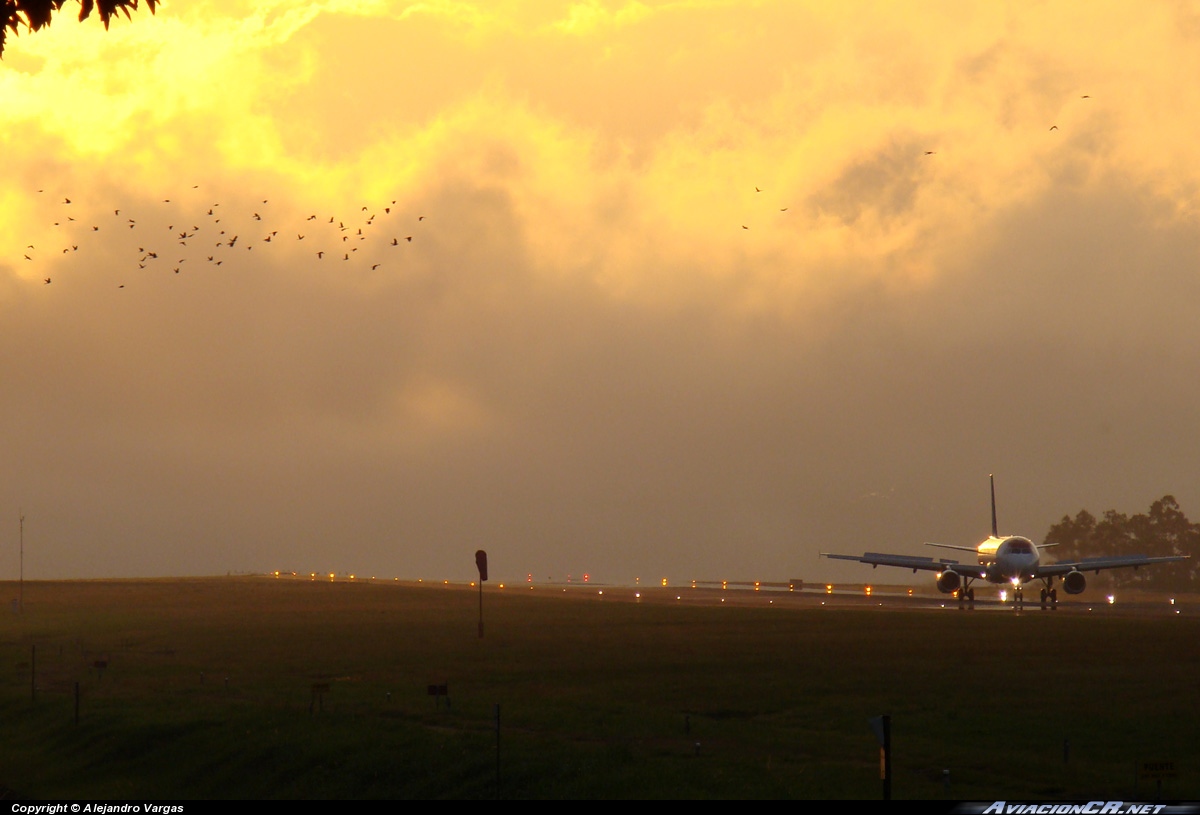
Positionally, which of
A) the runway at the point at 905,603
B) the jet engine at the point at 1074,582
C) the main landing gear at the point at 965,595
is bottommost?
the runway at the point at 905,603

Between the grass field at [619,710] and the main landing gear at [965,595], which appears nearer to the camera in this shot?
the grass field at [619,710]

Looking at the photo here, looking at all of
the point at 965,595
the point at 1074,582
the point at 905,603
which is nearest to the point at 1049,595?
the point at 1074,582

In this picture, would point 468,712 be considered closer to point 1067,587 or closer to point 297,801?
point 297,801

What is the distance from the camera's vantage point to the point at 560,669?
211ft

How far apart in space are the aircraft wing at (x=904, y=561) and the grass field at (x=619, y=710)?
24.1m

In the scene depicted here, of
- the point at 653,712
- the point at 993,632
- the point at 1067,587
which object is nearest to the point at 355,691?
the point at 653,712

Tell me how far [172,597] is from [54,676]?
84226 millimetres

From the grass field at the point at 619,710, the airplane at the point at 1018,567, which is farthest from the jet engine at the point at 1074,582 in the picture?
the grass field at the point at 619,710

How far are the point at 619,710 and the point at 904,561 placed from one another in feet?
243

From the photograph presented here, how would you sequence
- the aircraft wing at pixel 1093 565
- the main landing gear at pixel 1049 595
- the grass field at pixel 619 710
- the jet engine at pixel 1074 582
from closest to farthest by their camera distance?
the grass field at pixel 619 710, the main landing gear at pixel 1049 595, the aircraft wing at pixel 1093 565, the jet engine at pixel 1074 582

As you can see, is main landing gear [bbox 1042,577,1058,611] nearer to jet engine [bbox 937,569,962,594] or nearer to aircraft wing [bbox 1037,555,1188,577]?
aircraft wing [bbox 1037,555,1188,577]

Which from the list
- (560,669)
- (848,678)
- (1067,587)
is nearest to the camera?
(848,678)

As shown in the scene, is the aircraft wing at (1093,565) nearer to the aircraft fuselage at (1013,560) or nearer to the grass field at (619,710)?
the aircraft fuselage at (1013,560)

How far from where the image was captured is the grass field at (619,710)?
38594 mm
